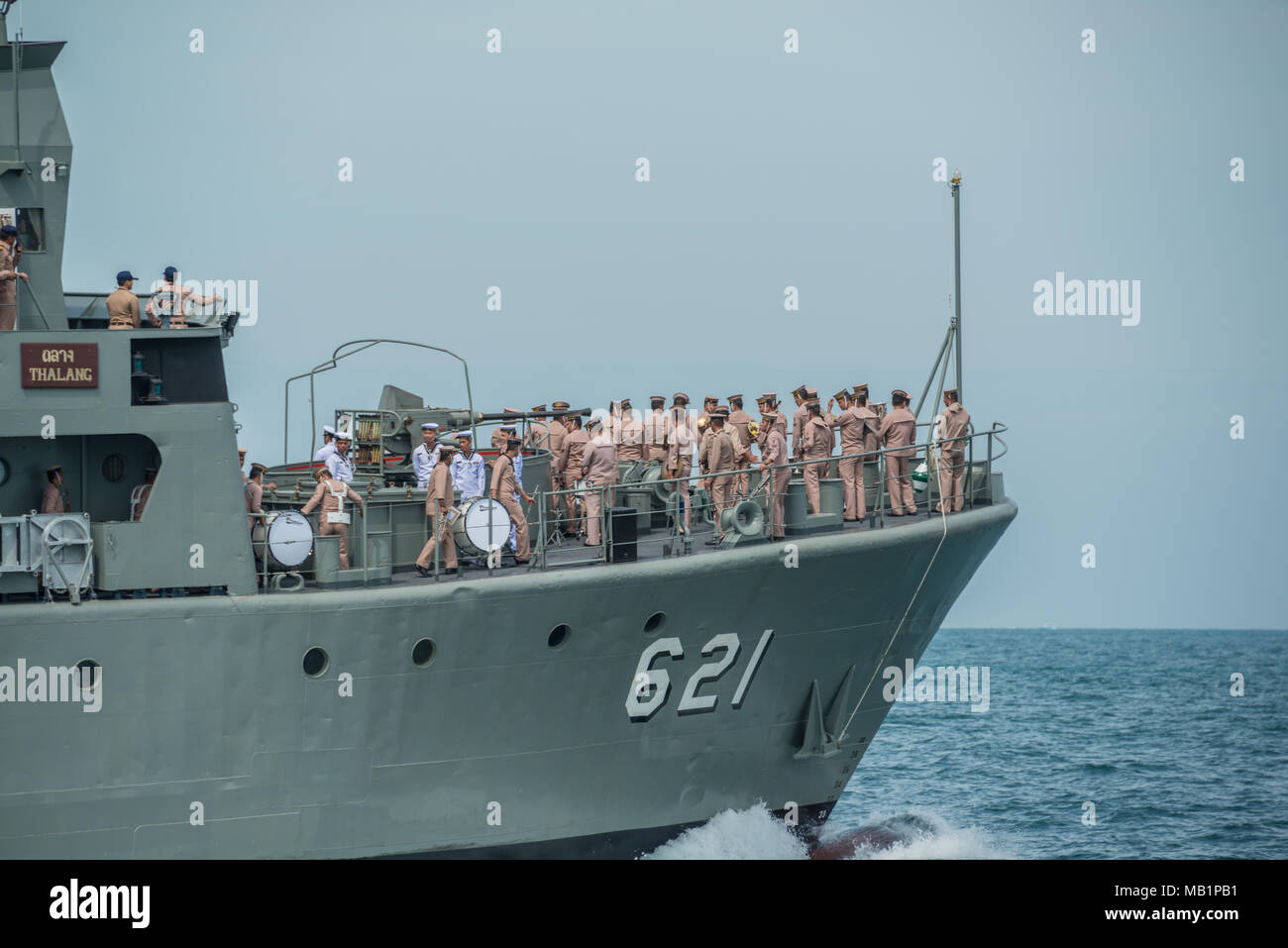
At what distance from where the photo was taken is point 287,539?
15.3 metres

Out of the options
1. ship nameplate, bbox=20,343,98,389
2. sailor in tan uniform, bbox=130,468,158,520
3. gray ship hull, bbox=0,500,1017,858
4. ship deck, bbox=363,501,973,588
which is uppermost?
ship nameplate, bbox=20,343,98,389

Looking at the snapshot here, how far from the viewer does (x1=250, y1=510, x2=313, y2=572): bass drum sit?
15266 millimetres

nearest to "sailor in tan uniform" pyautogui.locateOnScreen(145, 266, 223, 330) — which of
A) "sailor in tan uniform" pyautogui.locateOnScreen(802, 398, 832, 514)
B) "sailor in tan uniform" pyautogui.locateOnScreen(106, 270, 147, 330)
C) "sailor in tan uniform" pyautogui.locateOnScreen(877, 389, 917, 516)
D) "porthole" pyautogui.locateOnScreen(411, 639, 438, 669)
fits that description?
"sailor in tan uniform" pyautogui.locateOnScreen(106, 270, 147, 330)

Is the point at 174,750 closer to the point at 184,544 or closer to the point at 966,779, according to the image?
the point at 184,544

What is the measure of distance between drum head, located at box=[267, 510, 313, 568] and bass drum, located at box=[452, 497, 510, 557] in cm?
163

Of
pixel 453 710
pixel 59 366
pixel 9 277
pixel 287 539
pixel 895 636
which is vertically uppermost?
pixel 9 277

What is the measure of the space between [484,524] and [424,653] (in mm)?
1563

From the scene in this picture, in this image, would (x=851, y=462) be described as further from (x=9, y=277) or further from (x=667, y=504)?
(x=9, y=277)

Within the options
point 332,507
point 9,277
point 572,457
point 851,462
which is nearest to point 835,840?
point 851,462

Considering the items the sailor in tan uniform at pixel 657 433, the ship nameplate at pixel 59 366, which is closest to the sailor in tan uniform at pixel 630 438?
the sailor in tan uniform at pixel 657 433

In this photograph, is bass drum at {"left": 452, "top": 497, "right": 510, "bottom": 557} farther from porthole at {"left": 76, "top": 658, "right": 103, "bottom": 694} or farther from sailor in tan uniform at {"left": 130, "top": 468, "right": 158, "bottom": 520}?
porthole at {"left": 76, "top": 658, "right": 103, "bottom": 694}

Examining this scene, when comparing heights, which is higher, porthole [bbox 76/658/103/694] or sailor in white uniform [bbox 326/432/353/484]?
sailor in white uniform [bbox 326/432/353/484]

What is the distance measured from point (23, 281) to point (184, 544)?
349 cm

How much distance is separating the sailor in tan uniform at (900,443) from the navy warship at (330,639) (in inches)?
23.7
